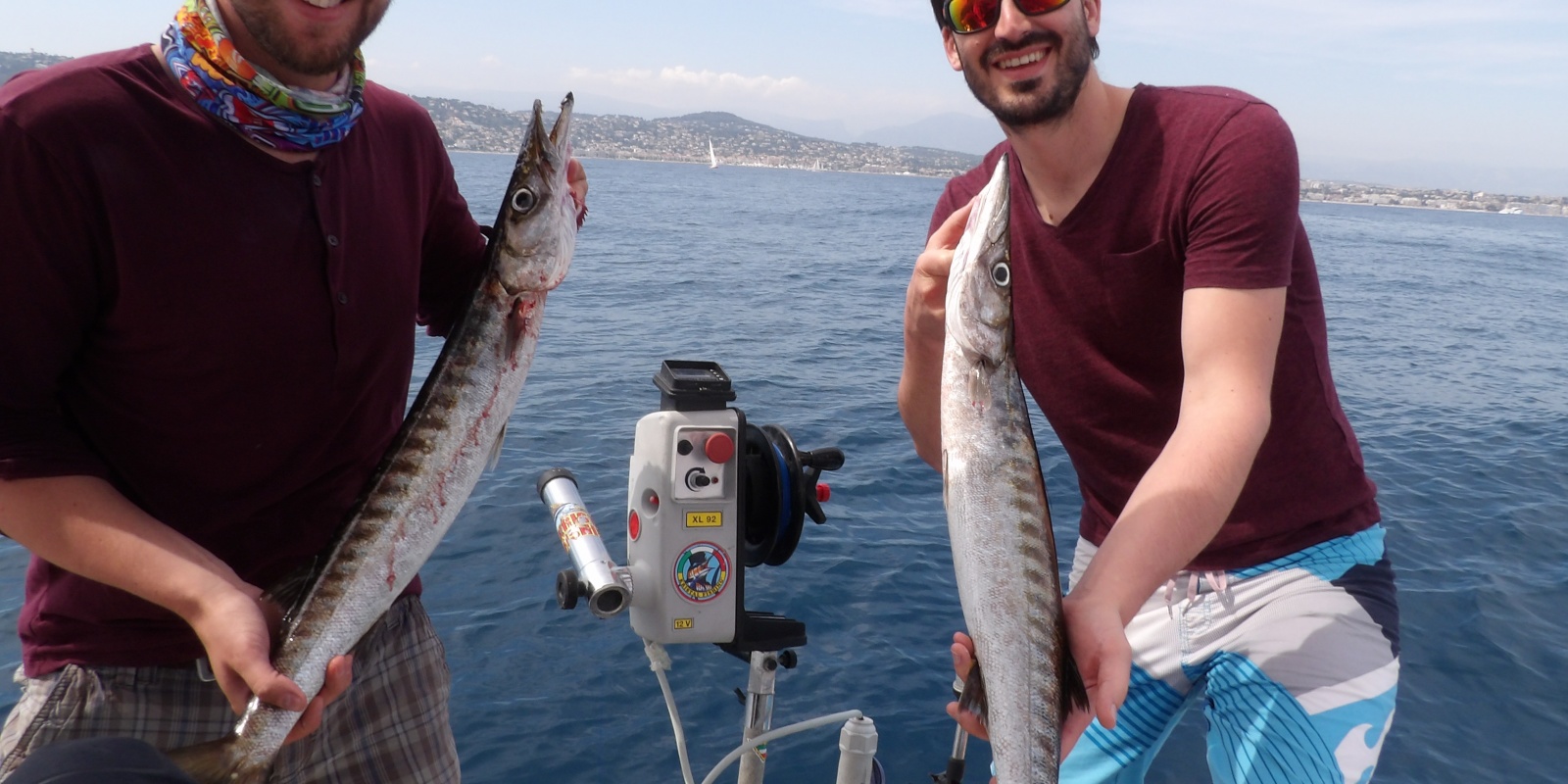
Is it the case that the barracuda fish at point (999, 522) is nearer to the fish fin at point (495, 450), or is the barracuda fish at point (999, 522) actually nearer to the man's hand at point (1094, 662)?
the man's hand at point (1094, 662)

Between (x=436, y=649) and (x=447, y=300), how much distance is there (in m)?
1.14

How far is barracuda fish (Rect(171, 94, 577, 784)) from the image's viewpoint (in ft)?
8.07

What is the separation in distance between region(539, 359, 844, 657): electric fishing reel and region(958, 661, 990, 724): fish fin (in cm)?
106

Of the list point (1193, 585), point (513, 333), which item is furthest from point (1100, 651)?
point (513, 333)

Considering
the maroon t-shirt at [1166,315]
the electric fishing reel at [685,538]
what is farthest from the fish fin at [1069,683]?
the electric fishing reel at [685,538]

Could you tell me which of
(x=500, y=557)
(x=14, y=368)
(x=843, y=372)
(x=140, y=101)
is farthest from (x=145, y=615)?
(x=843, y=372)

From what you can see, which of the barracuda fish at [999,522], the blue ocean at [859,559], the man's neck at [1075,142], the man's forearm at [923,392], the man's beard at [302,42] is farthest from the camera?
the blue ocean at [859,559]

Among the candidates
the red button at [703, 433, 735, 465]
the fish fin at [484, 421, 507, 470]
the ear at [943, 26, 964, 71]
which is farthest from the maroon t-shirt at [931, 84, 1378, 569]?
the fish fin at [484, 421, 507, 470]

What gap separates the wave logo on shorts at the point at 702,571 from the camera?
350cm

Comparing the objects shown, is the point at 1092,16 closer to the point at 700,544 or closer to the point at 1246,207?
the point at 1246,207

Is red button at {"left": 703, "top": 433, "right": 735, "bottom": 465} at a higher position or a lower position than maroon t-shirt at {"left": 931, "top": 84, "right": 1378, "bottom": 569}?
lower

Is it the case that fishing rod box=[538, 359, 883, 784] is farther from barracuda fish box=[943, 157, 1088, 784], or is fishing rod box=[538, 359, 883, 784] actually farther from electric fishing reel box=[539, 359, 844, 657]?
barracuda fish box=[943, 157, 1088, 784]

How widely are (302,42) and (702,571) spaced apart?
2.09 meters

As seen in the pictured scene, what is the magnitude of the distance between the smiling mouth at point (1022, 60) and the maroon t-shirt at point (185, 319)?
1.77 metres
